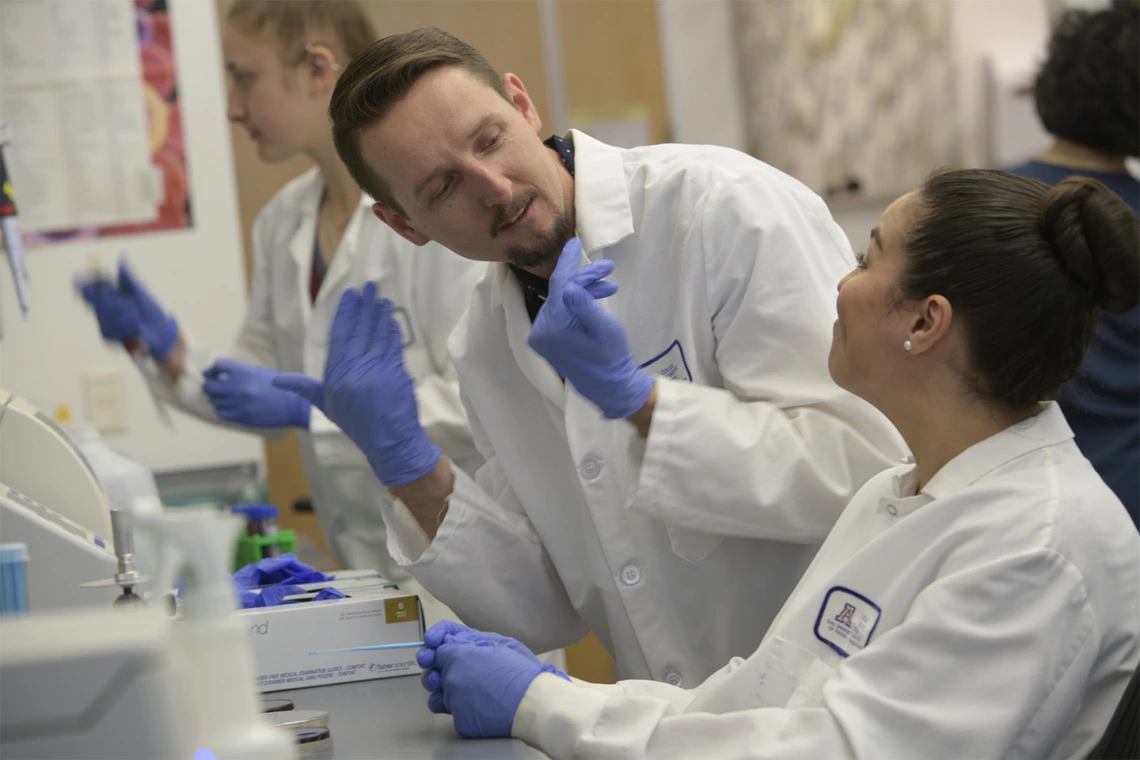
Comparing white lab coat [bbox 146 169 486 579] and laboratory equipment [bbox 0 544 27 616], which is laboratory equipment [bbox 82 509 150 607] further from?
white lab coat [bbox 146 169 486 579]

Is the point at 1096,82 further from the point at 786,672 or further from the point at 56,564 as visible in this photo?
the point at 56,564

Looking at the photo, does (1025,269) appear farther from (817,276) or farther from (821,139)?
(821,139)

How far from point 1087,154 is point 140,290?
68.7 inches

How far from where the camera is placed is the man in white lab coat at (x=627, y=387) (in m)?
1.32

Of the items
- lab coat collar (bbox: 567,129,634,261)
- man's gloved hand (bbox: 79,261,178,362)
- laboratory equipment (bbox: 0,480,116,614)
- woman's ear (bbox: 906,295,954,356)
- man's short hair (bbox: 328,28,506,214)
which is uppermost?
man's short hair (bbox: 328,28,506,214)

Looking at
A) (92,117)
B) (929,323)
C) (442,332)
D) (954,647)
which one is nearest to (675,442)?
(929,323)

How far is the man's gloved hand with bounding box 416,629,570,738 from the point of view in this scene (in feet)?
3.42

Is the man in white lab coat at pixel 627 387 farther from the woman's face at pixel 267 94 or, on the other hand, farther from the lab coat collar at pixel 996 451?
the woman's face at pixel 267 94

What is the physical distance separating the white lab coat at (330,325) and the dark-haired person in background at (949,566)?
2.94 ft

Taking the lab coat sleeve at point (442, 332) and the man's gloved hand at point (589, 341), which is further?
the lab coat sleeve at point (442, 332)

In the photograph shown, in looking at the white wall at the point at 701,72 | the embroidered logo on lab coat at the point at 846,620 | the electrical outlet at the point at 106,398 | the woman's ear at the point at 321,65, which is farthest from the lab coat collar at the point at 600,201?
the white wall at the point at 701,72

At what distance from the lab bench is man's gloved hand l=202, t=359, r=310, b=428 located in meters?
0.93

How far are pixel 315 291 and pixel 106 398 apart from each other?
79 cm

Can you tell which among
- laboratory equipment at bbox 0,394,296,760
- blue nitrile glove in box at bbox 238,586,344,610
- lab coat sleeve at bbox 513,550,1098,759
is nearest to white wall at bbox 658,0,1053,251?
blue nitrile glove in box at bbox 238,586,344,610
